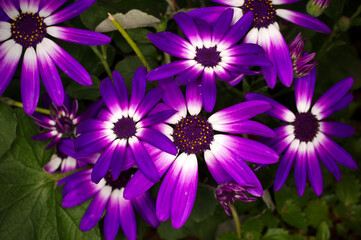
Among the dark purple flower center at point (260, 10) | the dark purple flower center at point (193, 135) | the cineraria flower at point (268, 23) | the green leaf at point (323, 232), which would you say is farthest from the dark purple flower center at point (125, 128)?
the green leaf at point (323, 232)

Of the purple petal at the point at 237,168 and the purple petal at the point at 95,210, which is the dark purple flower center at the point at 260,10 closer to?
the purple petal at the point at 237,168

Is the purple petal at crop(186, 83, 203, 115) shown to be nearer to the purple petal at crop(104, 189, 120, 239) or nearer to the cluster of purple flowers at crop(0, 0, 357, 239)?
the cluster of purple flowers at crop(0, 0, 357, 239)

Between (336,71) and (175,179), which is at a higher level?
(336,71)

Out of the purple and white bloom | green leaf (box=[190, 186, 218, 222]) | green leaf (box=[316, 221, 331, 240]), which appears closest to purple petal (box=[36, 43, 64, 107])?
the purple and white bloom

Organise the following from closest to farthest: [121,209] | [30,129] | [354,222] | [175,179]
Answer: [175,179] < [121,209] < [30,129] < [354,222]

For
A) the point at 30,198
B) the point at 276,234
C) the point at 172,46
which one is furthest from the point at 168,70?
the point at 276,234

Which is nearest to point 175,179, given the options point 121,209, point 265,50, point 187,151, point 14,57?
point 187,151

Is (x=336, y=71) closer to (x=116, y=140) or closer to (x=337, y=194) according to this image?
(x=337, y=194)
